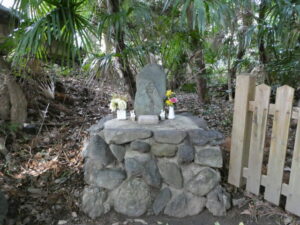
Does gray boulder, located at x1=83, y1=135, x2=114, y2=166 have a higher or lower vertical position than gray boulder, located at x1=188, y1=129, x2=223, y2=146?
lower

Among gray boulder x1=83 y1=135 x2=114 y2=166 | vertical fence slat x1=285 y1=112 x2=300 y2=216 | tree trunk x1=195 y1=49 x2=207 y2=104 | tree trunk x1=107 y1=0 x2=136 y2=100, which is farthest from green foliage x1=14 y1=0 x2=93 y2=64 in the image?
tree trunk x1=195 y1=49 x2=207 y2=104

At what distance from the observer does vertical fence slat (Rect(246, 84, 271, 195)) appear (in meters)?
1.71

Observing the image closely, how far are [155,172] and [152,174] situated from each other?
0.03 m

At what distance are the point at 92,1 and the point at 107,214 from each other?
241 cm

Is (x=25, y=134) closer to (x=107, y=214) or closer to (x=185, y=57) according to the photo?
(x=107, y=214)

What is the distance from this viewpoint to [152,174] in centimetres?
188

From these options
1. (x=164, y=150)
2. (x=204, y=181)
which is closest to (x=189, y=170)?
(x=204, y=181)

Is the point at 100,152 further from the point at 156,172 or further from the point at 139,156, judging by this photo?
the point at 156,172

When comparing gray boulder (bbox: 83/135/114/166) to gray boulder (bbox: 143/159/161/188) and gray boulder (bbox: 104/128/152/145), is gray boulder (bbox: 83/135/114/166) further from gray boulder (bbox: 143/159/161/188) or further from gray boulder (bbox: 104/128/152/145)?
gray boulder (bbox: 143/159/161/188)

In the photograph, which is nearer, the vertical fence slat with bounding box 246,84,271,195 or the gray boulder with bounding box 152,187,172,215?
the vertical fence slat with bounding box 246,84,271,195

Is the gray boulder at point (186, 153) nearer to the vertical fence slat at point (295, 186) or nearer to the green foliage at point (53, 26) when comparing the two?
the vertical fence slat at point (295, 186)

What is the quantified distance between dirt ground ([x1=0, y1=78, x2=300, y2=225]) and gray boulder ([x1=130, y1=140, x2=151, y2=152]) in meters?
0.58

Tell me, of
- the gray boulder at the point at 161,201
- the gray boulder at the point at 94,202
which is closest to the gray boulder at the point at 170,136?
the gray boulder at the point at 161,201

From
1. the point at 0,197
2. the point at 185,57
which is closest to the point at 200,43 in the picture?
the point at 185,57
